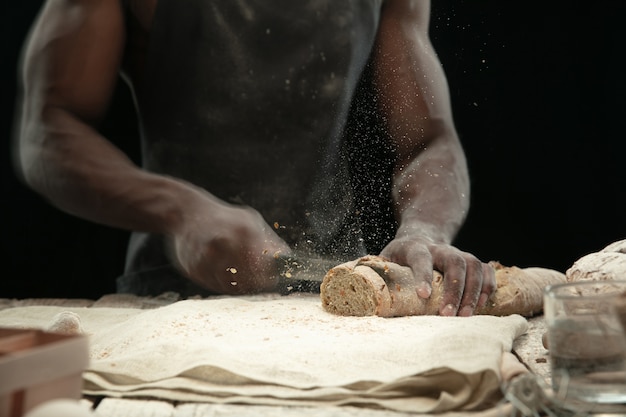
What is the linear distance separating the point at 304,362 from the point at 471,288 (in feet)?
2.71

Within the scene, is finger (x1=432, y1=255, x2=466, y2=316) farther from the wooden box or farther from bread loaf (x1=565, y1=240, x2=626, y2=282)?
the wooden box

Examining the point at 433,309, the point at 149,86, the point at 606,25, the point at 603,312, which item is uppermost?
the point at 606,25

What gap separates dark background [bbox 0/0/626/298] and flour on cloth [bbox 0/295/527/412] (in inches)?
40.7

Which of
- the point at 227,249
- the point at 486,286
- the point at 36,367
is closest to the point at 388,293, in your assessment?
the point at 486,286

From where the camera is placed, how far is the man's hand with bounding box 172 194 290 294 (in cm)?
250

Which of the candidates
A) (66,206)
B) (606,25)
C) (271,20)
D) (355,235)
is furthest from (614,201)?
(66,206)

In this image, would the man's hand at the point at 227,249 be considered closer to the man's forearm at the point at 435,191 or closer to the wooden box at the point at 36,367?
the man's forearm at the point at 435,191

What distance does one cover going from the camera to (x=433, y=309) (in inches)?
84.4

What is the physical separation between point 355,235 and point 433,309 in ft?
2.10

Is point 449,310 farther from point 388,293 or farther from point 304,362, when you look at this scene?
point 304,362

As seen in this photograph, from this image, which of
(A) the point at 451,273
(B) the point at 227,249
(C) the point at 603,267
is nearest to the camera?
(C) the point at 603,267

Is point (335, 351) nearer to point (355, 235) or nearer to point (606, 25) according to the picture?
point (355, 235)

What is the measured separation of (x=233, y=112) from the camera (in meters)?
2.84

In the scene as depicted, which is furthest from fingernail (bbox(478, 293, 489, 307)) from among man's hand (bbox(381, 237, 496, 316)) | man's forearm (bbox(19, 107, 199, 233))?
man's forearm (bbox(19, 107, 199, 233))
